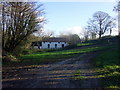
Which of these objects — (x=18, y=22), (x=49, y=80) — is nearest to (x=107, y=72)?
(x=49, y=80)

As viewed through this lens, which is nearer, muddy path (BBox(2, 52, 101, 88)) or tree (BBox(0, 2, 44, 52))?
muddy path (BBox(2, 52, 101, 88))

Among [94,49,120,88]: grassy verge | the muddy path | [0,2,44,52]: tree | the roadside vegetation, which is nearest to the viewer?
the muddy path

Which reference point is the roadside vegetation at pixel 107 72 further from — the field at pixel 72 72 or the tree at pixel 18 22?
the tree at pixel 18 22

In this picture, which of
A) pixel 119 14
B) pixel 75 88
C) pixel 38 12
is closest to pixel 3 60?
pixel 38 12

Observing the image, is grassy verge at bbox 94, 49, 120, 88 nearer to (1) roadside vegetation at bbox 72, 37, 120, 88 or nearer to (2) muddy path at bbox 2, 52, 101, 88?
(1) roadside vegetation at bbox 72, 37, 120, 88

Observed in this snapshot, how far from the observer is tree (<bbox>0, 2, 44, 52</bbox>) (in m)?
15.6

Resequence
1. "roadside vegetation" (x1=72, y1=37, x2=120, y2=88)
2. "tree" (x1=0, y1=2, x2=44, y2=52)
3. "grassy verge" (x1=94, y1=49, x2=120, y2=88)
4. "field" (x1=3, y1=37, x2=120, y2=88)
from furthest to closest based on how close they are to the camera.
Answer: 1. "tree" (x1=0, y1=2, x2=44, y2=52)
2. "field" (x1=3, y1=37, x2=120, y2=88)
3. "roadside vegetation" (x1=72, y1=37, x2=120, y2=88)
4. "grassy verge" (x1=94, y1=49, x2=120, y2=88)

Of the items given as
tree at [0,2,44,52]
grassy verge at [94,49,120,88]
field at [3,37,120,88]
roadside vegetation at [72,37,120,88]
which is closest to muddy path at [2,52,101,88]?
field at [3,37,120,88]

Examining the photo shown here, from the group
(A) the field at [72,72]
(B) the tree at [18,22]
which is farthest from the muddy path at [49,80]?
(B) the tree at [18,22]

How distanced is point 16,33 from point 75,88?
14.1m

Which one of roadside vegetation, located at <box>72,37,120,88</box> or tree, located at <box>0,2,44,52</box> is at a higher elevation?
tree, located at <box>0,2,44,52</box>

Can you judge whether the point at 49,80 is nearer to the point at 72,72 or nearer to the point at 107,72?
the point at 72,72

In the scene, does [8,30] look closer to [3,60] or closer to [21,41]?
[21,41]

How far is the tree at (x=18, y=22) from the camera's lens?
15.6 metres
